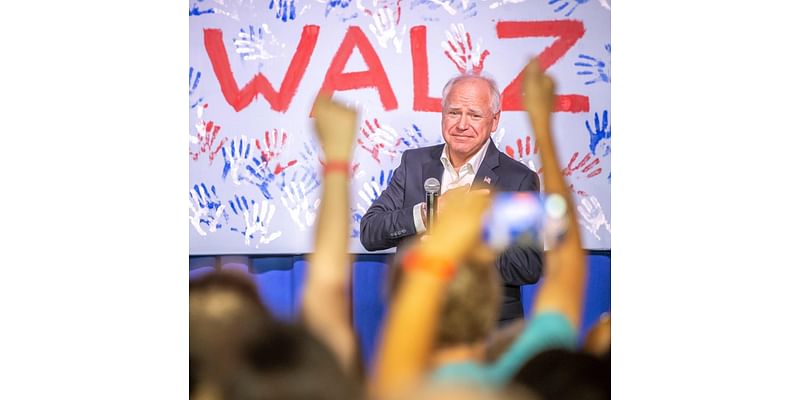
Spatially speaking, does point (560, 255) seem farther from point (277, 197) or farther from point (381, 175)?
point (277, 197)

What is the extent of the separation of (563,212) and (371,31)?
1.03 meters

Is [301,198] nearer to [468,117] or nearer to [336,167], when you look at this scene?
[336,167]

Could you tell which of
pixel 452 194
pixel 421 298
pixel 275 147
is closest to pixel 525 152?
pixel 452 194

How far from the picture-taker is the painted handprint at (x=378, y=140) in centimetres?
287

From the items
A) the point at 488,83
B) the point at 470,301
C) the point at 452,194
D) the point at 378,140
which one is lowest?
the point at 470,301

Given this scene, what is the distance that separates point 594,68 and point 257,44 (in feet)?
4.31

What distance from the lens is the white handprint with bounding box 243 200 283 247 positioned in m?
2.88

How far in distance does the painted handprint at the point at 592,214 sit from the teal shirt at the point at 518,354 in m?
0.36

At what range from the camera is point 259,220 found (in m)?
2.89

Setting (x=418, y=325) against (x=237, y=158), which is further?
(x=237, y=158)

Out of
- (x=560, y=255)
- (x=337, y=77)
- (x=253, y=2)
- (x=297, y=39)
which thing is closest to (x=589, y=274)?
(x=560, y=255)

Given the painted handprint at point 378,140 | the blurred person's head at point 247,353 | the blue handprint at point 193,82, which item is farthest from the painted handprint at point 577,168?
the blue handprint at point 193,82

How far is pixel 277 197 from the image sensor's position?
288 centimetres

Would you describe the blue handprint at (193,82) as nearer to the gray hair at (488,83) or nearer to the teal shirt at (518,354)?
the gray hair at (488,83)
